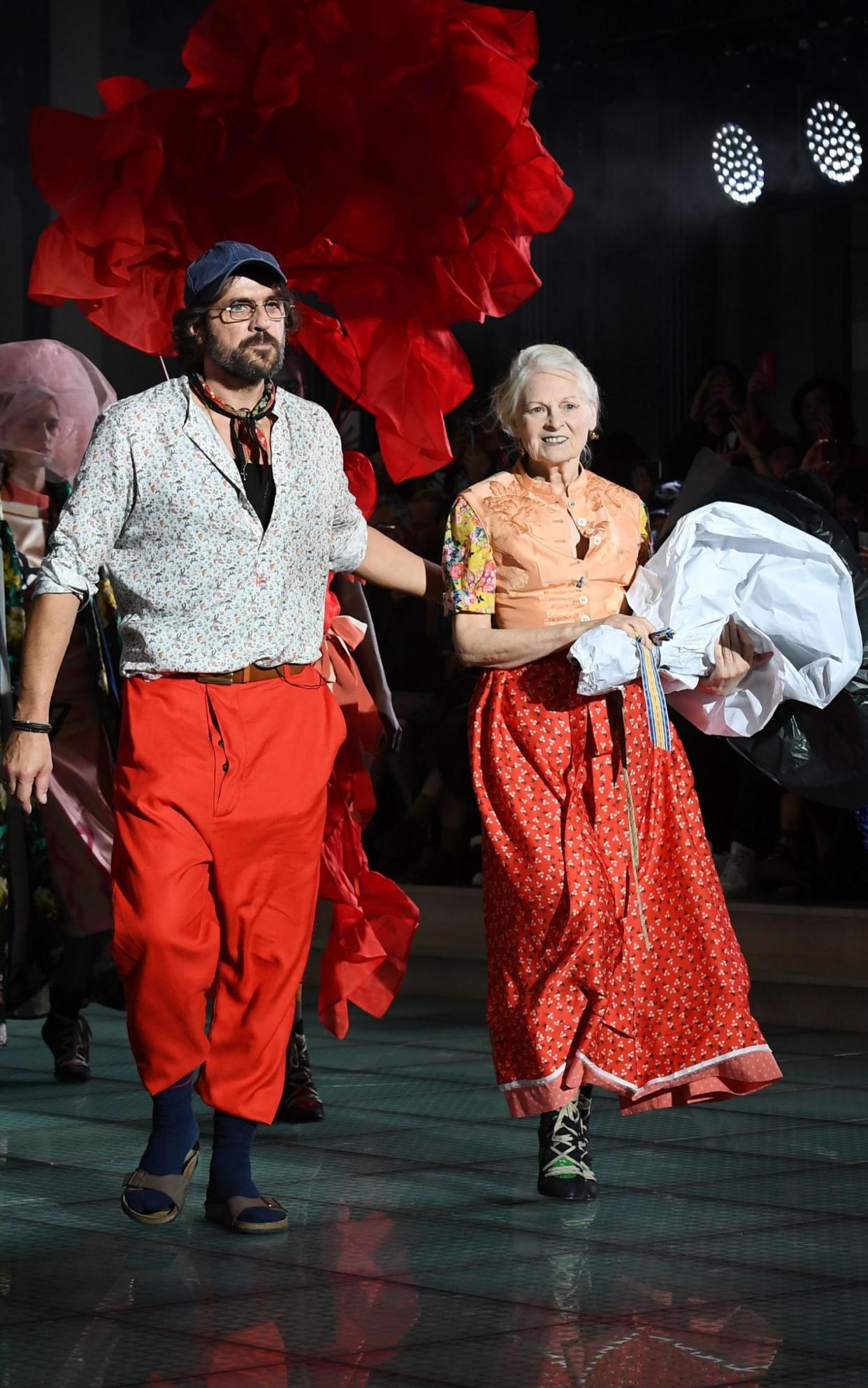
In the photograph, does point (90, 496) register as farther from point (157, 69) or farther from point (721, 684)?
point (157, 69)

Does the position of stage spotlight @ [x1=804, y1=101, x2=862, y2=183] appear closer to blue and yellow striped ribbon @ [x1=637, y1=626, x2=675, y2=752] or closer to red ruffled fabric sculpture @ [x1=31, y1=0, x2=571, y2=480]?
red ruffled fabric sculpture @ [x1=31, y1=0, x2=571, y2=480]

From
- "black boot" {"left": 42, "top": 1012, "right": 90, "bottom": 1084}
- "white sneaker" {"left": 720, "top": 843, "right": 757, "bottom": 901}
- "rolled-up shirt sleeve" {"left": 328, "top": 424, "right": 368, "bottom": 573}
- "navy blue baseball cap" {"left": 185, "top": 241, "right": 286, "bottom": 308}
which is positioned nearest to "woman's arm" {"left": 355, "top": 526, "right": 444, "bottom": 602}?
"rolled-up shirt sleeve" {"left": 328, "top": 424, "right": 368, "bottom": 573}

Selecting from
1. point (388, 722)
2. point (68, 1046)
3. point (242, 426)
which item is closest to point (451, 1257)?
point (242, 426)

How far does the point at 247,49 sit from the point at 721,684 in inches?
59.8

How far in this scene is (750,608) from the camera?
4.11 meters

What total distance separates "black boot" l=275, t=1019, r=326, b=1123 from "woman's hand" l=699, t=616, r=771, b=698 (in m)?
1.22

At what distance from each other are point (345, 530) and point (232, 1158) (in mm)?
1083

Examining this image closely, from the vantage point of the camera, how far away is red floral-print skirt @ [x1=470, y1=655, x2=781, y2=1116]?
3.85m

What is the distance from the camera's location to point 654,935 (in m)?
3.93

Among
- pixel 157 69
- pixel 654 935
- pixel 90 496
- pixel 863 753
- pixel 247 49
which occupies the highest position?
pixel 157 69

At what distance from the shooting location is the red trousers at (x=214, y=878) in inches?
135

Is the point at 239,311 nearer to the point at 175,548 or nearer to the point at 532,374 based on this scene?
the point at 175,548

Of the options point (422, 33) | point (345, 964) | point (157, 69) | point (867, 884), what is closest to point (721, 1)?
point (157, 69)

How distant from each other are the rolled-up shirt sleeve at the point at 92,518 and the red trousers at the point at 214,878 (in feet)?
0.67
